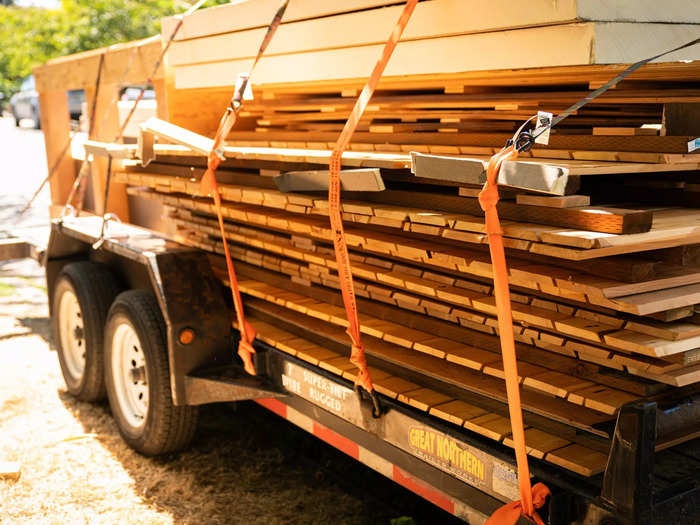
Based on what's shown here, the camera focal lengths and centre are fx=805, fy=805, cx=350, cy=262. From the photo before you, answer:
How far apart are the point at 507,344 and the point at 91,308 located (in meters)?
3.49

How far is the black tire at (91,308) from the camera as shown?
16.9 ft

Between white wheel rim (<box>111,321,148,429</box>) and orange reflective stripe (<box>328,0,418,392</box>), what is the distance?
1769mm

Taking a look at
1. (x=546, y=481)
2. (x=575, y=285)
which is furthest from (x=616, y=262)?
(x=546, y=481)

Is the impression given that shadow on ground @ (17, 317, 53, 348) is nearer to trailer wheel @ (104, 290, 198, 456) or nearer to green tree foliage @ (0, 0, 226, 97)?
trailer wheel @ (104, 290, 198, 456)

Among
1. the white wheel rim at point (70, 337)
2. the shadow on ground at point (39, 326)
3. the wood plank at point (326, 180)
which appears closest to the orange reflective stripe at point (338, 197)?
the wood plank at point (326, 180)

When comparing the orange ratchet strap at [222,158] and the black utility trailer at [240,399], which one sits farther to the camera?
the orange ratchet strap at [222,158]

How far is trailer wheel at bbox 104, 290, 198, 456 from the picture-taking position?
14.1 ft

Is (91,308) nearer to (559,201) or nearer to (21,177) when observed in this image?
(559,201)

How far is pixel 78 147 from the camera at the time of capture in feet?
25.3

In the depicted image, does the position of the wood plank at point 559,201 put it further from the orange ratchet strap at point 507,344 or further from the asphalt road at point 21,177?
the asphalt road at point 21,177

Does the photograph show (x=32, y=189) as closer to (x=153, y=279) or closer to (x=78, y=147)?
(x=78, y=147)

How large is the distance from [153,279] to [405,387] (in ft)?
5.41

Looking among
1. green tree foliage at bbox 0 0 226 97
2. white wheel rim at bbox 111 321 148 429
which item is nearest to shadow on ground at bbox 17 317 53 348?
white wheel rim at bbox 111 321 148 429

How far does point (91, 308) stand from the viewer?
5133 mm
